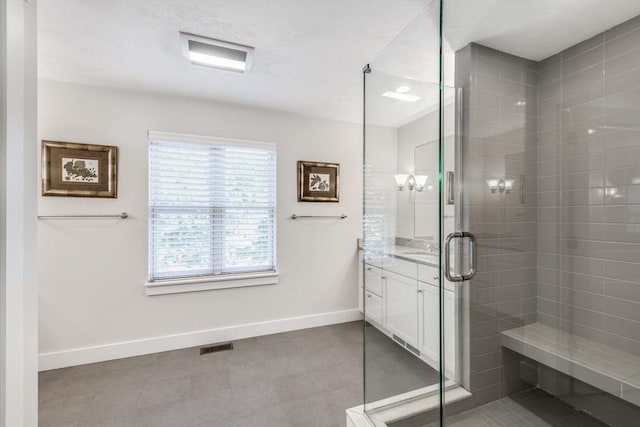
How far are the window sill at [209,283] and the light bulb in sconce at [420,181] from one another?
184cm

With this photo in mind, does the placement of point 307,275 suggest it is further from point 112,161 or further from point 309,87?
point 112,161

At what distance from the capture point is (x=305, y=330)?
299 centimetres

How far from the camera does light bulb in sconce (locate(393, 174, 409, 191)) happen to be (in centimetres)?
172

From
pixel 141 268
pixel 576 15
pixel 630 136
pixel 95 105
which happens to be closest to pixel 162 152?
pixel 95 105

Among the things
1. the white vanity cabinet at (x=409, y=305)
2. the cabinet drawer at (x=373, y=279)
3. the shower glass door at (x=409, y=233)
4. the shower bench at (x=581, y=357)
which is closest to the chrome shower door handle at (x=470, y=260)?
the shower glass door at (x=409, y=233)

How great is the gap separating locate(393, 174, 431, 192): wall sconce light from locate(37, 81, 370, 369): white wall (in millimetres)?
1507

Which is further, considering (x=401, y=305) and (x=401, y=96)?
(x=401, y=305)

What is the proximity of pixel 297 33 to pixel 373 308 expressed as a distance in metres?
1.90

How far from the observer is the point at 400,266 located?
1.92 meters

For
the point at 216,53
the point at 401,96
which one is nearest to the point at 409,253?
the point at 401,96

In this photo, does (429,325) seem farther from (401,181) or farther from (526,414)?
(401,181)

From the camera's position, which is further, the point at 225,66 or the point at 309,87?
the point at 309,87

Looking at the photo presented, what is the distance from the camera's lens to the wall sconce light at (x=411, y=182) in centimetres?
164

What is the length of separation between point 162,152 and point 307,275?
76.4 inches
